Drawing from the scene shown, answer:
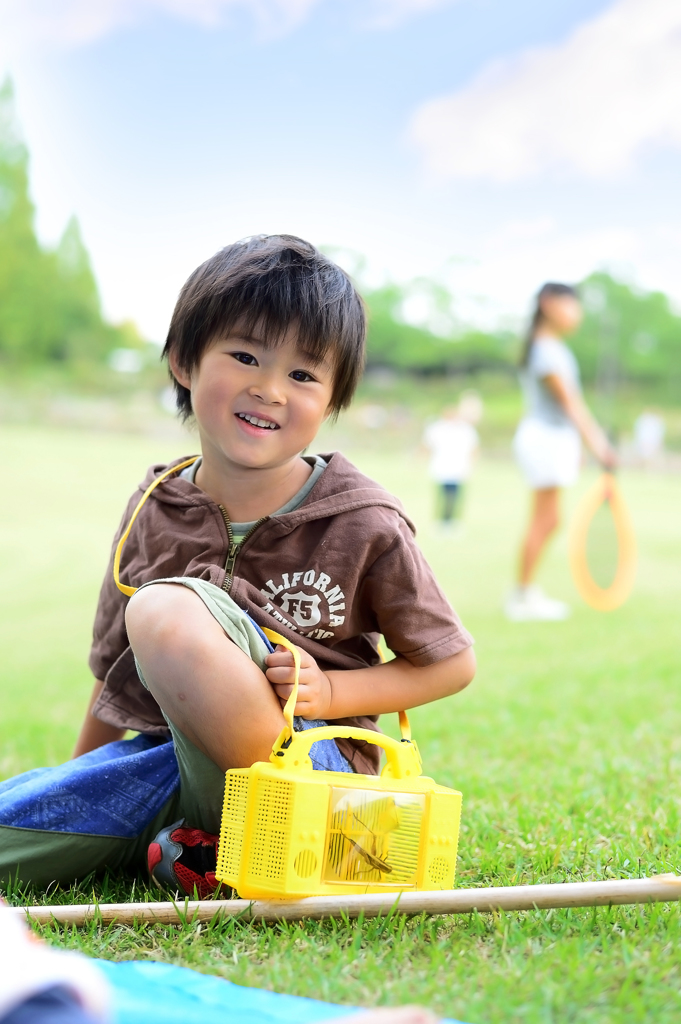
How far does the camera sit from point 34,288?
88.8 feet

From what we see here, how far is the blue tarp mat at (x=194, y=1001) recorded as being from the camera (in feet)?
2.95

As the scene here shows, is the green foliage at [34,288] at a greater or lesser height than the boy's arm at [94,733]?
greater

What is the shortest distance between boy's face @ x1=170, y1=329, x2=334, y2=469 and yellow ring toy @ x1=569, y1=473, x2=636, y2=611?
128 inches

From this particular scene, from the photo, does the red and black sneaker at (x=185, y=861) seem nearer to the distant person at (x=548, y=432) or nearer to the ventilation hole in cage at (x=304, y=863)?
the ventilation hole in cage at (x=304, y=863)

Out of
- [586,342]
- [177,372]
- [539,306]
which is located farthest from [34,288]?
[177,372]

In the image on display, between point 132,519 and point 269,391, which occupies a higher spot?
point 269,391

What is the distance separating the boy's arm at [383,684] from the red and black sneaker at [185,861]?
0.63ft

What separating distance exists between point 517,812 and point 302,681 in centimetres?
58

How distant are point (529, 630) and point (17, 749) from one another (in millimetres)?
2341

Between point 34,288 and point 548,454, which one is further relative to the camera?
point 34,288

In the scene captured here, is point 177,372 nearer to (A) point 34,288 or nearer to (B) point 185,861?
(B) point 185,861

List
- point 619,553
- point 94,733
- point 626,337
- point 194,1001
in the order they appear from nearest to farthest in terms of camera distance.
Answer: point 194,1001 → point 94,733 → point 619,553 → point 626,337

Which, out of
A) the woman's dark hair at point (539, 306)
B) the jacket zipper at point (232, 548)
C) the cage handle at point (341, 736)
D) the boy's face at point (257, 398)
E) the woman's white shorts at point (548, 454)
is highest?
the woman's dark hair at point (539, 306)

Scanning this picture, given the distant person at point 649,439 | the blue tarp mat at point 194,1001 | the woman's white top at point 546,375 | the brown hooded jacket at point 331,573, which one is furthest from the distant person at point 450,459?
the distant person at point 649,439
